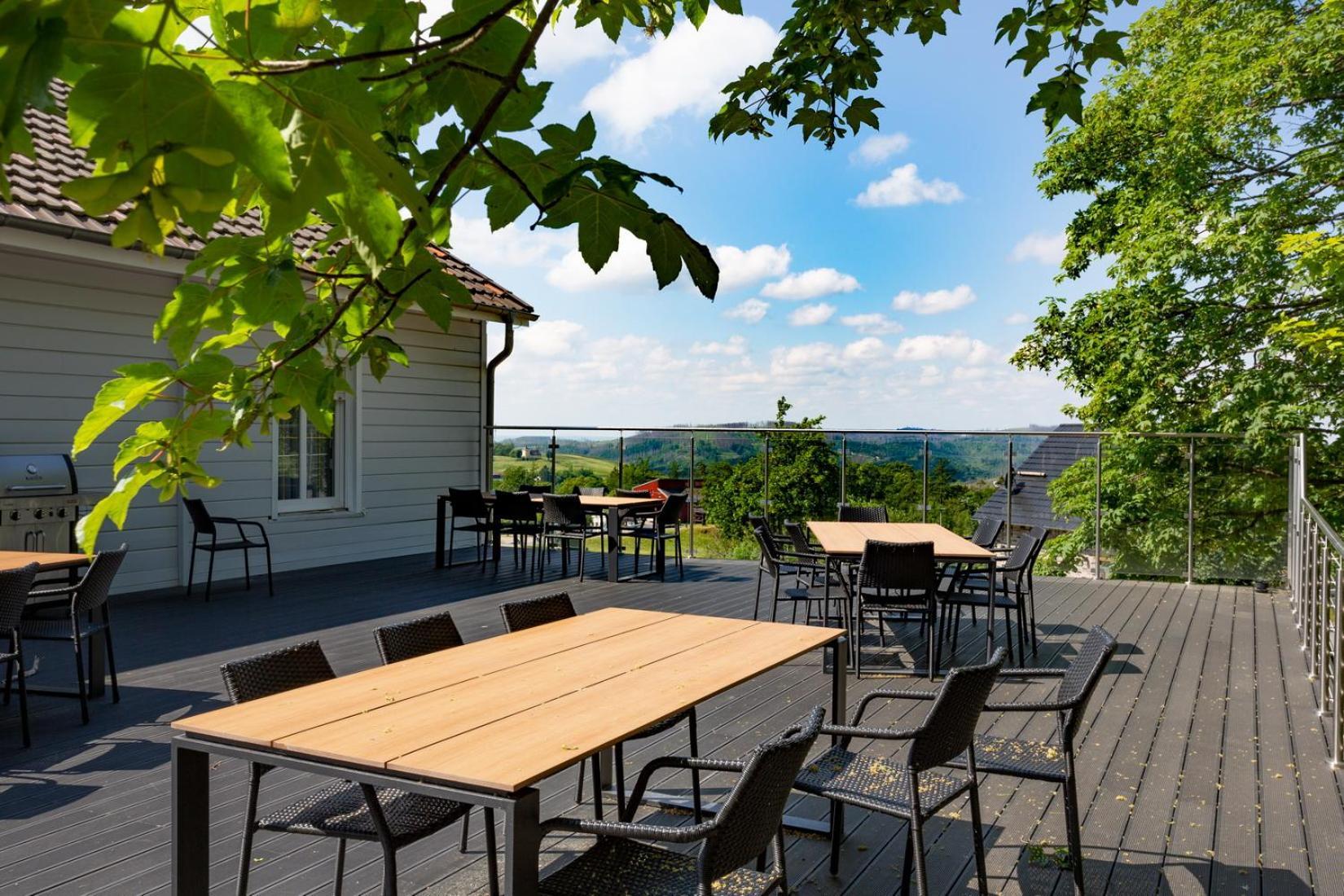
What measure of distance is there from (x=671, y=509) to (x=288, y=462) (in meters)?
3.75

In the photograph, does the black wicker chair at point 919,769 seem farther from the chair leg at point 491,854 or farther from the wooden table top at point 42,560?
the wooden table top at point 42,560

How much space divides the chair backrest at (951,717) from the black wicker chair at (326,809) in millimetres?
1172

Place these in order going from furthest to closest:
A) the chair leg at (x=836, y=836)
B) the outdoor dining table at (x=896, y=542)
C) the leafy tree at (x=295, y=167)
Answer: the outdoor dining table at (x=896, y=542), the chair leg at (x=836, y=836), the leafy tree at (x=295, y=167)

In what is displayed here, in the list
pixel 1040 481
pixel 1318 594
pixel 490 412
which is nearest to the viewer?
pixel 1318 594

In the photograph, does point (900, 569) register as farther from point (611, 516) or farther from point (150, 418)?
point (150, 418)

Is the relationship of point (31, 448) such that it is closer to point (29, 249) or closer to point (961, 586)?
point (29, 249)

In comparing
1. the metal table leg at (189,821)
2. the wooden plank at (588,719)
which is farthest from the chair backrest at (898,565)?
the metal table leg at (189,821)

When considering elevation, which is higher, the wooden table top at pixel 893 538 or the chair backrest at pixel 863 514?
the chair backrest at pixel 863 514

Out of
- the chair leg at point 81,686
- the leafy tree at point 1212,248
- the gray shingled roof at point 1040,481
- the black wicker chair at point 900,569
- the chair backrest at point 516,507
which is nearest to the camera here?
the chair leg at point 81,686

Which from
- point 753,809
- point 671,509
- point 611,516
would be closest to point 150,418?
point 611,516

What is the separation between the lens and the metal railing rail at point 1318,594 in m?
4.05

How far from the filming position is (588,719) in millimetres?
2156

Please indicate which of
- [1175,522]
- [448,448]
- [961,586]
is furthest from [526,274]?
[1175,522]

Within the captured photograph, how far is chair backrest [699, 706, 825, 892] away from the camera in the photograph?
1.75 meters
